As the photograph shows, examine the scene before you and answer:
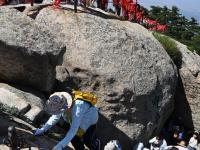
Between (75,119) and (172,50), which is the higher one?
(75,119)

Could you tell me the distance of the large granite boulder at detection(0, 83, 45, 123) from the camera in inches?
480

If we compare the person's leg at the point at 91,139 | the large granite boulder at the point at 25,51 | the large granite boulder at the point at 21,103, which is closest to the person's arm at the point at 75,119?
the person's leg at the point at 91,139

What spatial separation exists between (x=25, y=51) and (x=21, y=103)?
4.51 ft

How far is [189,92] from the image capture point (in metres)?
19.5

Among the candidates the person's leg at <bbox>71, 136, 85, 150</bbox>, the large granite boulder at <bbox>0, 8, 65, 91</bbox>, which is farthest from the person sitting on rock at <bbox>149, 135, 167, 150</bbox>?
the person's leg at <bbox>71, 136, 85, 150</bbox>

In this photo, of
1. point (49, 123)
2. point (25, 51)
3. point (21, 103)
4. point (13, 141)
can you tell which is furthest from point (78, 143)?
point (25, 51)

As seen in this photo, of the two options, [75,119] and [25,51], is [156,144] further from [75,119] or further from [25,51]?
[75,119]

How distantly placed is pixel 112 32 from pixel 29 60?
3.82 m

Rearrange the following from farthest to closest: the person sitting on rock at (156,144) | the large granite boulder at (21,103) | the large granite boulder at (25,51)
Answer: the person sitting on rock at (156,144) → the large granite boulder at (25,51) → the large granite boulder at (21,103)

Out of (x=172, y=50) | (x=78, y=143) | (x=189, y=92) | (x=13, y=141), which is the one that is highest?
(x=13, y=141)

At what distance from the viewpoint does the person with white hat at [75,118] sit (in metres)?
8.77

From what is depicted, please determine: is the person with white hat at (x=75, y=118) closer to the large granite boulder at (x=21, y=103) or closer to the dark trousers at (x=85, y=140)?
the dark trousers at (x=85, y=140)

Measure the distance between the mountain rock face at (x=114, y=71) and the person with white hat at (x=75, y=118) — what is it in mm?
4881

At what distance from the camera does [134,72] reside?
1583 cm
